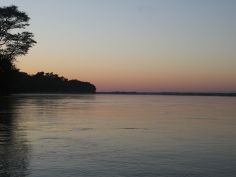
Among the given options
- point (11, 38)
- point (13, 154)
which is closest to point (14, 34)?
point (11, 38)

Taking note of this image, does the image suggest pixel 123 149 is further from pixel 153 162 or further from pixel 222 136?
pixel 222 136

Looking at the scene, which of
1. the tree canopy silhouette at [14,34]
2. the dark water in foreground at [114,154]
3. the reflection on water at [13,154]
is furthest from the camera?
the tree canopy silhouette at [14,34]

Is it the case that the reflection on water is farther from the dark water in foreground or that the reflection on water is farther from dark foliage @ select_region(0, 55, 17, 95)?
dark foliage @ select_region(0, 55, 17, 95)

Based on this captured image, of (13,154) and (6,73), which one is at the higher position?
(6,73)

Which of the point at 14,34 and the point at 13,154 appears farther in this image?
the point at 14,34

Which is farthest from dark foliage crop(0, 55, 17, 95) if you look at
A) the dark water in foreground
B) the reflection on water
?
the reflection on water

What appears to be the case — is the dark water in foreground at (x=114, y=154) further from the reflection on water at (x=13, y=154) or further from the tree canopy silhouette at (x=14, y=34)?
the tree canopy silhouette at (x=14, y=34)

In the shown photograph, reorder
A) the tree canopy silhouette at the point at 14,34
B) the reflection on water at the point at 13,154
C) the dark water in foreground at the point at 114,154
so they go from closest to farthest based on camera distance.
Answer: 1. the reflection on water at the point at 13,154
2. the dark water in foreground at the point at 114,154
3. the tree canopy silhouette at the point at 14,34

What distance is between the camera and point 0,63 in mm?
74750

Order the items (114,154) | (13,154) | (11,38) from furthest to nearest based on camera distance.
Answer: (11,38), (114,154), (13,154)

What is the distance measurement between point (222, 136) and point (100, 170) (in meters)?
11.0

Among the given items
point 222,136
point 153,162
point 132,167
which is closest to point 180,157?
point 153,162

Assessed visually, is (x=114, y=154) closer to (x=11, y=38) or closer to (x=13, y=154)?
(x=13, y=154)

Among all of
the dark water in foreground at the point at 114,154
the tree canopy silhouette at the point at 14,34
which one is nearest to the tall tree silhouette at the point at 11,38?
the tree canopy silhouette at the point at 14,34
